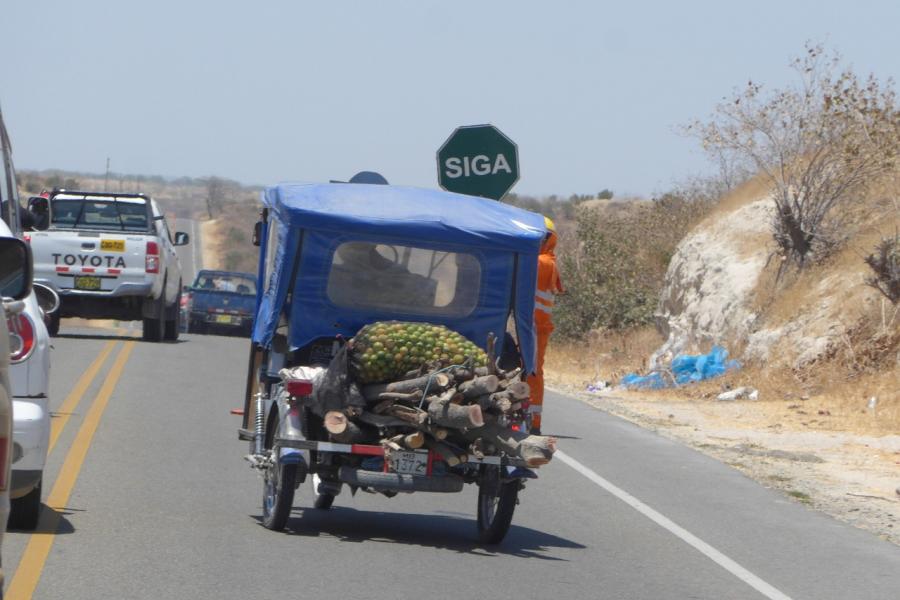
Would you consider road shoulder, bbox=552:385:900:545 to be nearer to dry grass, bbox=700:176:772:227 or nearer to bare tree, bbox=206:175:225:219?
dry grass, bbox=700:176:772:227

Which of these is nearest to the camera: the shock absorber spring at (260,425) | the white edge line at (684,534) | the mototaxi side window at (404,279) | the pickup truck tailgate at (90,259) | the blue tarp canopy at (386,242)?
the white edge line at (684,534)

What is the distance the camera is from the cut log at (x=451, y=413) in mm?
8977

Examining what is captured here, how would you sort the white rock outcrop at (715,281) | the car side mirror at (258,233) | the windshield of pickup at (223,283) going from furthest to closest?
the windshield of pickup at (223,283), the white rock outcrop at (715,281), the car side mirror at (258,233)

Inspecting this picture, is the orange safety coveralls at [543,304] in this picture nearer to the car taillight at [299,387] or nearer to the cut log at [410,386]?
the cut log at [410,386]

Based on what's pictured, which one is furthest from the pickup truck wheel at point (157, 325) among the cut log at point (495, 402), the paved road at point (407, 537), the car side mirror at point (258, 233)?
the cut log at point (495, 402)

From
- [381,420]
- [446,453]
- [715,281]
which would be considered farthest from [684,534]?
[715,281]

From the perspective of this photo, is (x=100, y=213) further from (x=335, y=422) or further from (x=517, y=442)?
(x=517, y=442)

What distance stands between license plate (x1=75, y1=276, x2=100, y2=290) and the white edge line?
1226 centimetres

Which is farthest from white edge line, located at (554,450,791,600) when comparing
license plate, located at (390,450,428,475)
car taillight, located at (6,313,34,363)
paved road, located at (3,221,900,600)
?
car taillight, located at (6,313,34,363)

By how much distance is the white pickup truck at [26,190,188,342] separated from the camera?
961 inches

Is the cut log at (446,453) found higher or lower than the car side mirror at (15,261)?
lower

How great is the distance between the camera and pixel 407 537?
991 cm

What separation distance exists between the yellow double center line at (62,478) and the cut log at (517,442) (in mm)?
2614

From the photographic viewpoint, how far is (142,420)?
49.7 feet
